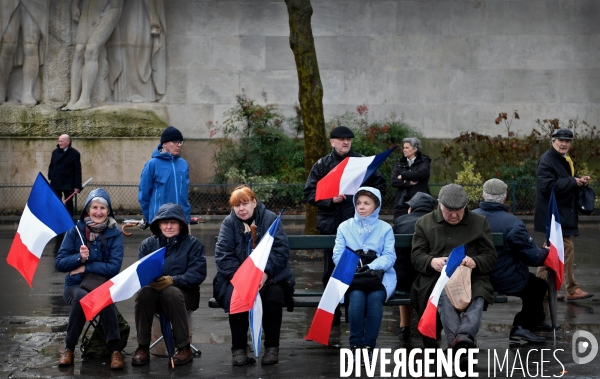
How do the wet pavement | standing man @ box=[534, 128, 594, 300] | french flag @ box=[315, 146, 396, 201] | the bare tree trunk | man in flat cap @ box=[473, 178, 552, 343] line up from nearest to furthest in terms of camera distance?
the wet pavement, man in flat cap @ box=[473, 178, 552, 343], french flag @ box=[315, 146, 396, 201], standing man @ box=[534, 128, 594, 300], the bare tree trunk

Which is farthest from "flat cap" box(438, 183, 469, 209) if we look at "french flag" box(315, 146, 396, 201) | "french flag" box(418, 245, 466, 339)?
"french flag" box(315, 146, 396, 201)

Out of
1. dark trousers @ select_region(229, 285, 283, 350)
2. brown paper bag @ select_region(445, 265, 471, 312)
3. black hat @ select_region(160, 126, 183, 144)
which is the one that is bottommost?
dark trousers @ select_region(229, 285, 283, 350)

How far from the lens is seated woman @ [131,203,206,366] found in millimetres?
8219

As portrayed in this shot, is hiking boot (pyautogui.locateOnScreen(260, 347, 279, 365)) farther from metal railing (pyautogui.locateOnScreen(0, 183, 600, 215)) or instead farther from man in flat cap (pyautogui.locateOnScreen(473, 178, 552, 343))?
metal railing (pyautogui.locateOnScreen(0, 183, 600, 215))

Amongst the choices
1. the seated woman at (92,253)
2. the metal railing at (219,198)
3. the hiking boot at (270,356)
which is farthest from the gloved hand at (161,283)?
the metal railing at (219,198)

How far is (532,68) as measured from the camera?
22141 mm

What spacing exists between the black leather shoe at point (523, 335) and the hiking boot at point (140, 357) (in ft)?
10.3

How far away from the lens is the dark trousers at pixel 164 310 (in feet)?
27.0

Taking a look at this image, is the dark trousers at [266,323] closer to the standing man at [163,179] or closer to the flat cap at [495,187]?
the flat cap at [495,187]

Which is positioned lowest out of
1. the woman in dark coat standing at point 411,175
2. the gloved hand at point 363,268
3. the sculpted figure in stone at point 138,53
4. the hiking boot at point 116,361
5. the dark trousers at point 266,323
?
the hiking boot at point 116,361

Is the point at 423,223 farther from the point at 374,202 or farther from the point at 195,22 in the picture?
the point at 195,22

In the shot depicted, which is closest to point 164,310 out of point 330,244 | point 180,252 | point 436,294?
point 180,252

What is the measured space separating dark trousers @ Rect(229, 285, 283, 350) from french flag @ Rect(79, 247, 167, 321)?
2.37 feet

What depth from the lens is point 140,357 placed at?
818 cm
